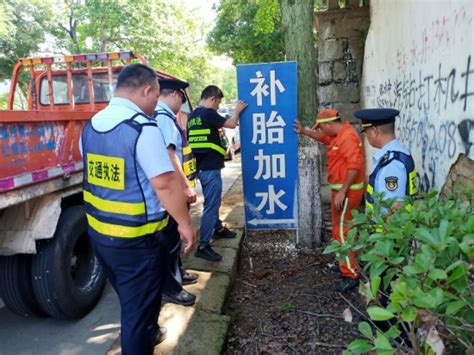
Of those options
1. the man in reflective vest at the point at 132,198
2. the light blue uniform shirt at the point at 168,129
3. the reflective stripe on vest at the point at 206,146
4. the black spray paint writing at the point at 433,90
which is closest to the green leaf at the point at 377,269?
the man in reflective vest at the point at 132,198

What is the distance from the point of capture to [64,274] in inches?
112

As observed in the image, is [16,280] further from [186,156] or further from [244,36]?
[244,36]

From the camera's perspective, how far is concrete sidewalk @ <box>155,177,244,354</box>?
2.53 meters

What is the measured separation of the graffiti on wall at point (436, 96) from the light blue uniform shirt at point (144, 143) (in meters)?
1.86

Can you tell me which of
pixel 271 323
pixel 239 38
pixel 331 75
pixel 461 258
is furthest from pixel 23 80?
pixel 461 258

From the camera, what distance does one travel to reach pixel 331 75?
231 inches

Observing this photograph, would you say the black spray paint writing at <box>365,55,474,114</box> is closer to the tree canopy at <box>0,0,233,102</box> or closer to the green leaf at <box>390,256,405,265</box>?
the green leaf at <box>390,256,405,265</box>

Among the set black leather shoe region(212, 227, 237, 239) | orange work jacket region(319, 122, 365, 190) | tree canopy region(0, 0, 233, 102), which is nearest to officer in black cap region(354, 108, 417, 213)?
orange work jacket region(319, 122, 365, 190)

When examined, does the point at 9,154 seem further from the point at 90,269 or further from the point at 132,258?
the point at 90,269

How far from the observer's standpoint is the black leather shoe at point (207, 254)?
3.74 meters

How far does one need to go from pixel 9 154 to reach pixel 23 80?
43.5 ft

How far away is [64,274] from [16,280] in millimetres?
356

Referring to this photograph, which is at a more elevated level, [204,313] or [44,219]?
[44,219]

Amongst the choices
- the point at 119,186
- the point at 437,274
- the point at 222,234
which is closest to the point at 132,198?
the point at 119,186
